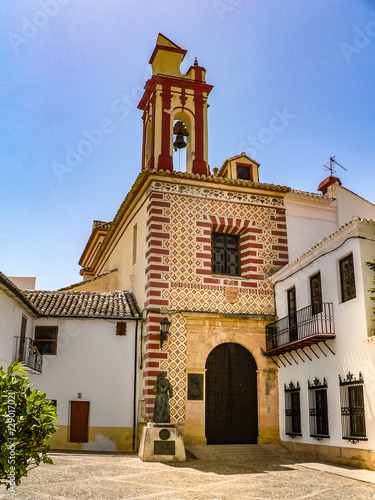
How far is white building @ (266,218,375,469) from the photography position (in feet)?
39.1

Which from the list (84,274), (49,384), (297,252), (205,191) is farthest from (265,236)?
(84,274)

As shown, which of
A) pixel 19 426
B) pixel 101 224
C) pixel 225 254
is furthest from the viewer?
pixel 101 224

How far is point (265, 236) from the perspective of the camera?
58.2ft

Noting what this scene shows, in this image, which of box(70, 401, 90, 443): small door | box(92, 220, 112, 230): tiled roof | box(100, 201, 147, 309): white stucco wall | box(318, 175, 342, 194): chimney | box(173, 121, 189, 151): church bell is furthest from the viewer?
box(92, 220, 112, 230): tiled roof

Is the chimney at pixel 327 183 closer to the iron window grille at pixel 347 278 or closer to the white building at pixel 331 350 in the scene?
the white building at pixel 331 350

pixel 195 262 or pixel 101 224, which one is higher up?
pixel 101 224

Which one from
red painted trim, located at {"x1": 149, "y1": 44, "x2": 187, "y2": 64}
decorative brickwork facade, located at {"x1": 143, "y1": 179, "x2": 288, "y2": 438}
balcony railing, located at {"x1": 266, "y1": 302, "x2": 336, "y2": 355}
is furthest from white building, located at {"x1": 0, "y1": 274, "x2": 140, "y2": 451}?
red painted trim, located at {"x1": 149, "y1": 44, "x2": 187, "y2": 64}

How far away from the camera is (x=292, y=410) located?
15.3 meters

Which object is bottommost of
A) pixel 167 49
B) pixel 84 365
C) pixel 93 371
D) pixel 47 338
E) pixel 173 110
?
pixel 93 371

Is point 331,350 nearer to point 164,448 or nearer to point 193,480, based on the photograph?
point 164,448

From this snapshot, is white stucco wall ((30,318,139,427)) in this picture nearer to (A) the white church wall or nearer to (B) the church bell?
(A) the white church wall

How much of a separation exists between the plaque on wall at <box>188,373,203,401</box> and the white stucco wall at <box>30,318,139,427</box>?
1975 millimetres

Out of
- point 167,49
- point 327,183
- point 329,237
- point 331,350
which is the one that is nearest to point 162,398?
point 331,350

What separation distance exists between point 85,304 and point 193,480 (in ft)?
28.8
